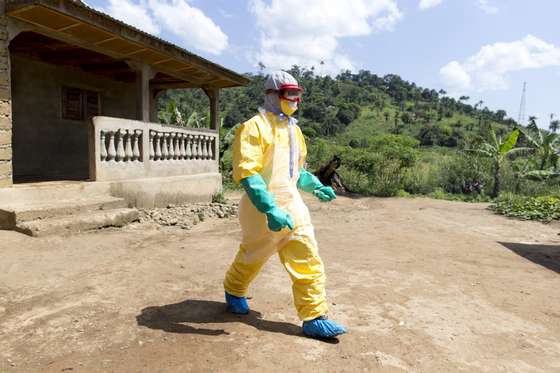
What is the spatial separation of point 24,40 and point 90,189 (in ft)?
10.5

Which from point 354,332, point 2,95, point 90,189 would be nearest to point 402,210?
point 90,189

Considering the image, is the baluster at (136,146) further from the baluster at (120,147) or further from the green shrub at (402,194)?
the green shrub at (402,194)

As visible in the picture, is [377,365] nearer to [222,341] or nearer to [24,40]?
[222,341]

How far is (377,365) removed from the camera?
2494 mm

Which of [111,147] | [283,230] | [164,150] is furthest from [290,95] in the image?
[164,150]

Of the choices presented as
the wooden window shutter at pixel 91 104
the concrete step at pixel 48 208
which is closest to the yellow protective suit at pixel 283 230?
the concrete step at pixel 48 208

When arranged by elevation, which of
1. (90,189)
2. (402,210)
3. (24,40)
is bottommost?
(402,210)

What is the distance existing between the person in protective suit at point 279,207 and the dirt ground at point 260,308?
0.30 meters

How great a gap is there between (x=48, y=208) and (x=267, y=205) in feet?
14.2

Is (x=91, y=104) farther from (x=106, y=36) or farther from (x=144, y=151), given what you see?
(x=106, y=36)

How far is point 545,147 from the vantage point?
18.0 meters

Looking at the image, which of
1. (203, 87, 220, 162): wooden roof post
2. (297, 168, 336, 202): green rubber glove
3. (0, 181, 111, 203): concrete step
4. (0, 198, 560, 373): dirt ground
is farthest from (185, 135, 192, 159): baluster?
(297, 168, 336, 202): green rubber glove

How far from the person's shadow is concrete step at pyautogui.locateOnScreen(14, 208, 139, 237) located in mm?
2835

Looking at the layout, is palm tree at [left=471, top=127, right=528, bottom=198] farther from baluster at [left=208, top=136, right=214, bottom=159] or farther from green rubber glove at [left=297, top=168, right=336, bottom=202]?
green rubber glove at [left=297, top=168, right=336, bottom=202]
